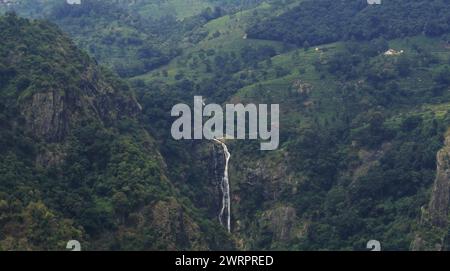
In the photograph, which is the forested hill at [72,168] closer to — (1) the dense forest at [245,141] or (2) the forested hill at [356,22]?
(1) the dense forest at [245,141]

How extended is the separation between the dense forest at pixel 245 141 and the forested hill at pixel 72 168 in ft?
0.36

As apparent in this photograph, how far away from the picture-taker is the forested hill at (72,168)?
Result: 63000 millimetres

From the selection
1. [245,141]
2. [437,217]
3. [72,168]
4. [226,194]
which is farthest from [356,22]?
[72,168]

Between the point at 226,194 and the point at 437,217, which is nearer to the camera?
the point at 437,217

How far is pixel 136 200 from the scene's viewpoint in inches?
2721

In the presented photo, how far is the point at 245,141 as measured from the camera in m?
88.9

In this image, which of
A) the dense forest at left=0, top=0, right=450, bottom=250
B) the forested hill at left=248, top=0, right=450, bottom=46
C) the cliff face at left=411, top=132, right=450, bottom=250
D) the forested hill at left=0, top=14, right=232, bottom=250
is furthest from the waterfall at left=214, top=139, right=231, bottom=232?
the forested hill at left=248, top=0, right=450, bottom=46

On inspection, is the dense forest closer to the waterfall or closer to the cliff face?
the cliff face

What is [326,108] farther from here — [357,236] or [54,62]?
[54,62]

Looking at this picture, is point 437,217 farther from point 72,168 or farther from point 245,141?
point 72,168

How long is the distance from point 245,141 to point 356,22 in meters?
34.8

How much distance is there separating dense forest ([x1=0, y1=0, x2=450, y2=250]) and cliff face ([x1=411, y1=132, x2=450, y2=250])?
0.10 meters

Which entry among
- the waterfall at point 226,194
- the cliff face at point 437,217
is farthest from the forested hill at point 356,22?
the cliff face at point 437,217

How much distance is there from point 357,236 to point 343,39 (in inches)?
1749
